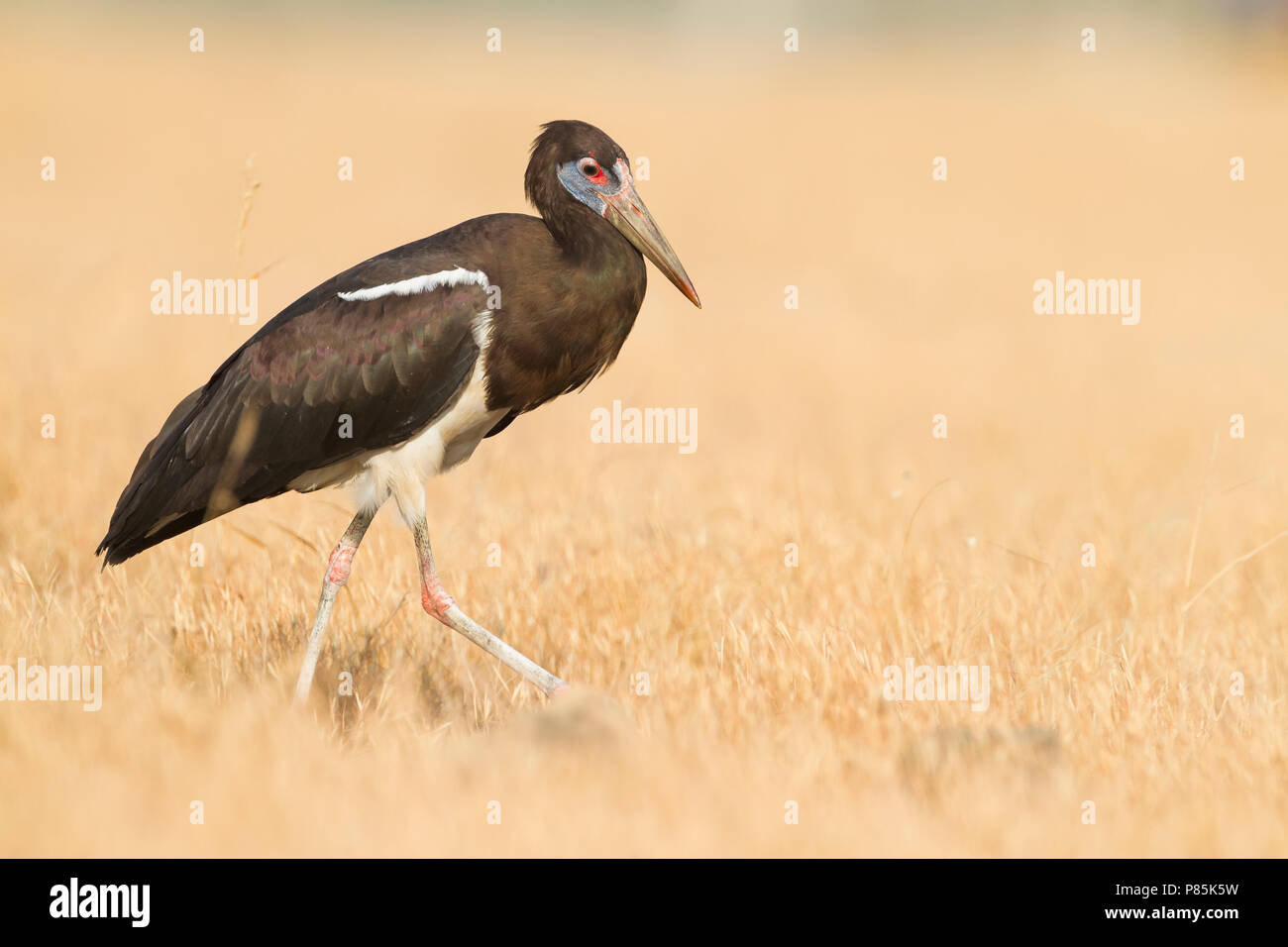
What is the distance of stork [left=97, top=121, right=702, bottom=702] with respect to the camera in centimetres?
543

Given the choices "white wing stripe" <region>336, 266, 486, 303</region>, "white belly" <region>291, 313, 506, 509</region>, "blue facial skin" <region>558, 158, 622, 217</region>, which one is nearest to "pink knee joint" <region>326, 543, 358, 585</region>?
"white belly" <region>291, 313, 506, 509</region>

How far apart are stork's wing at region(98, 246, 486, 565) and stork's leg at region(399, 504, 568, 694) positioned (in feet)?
1.27

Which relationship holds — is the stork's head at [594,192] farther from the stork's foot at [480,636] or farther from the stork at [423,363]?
the stork's foot at [480,636]

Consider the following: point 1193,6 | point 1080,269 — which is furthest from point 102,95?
point 1193,6

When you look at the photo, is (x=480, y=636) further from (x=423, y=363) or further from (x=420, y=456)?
(x=423, y=363)

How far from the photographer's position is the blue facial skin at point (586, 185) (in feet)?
18.6

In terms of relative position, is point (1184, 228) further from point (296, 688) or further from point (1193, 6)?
point (1193, 6)

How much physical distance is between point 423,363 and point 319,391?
18.4 inches

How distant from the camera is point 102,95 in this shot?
25.1m

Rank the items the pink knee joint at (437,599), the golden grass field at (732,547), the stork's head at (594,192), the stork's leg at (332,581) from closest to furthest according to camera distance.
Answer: the golden grass field at (732,547) → the stork's leg at (332,581) → the stork's head at (594,192) → the pink knee joint at (437,599)

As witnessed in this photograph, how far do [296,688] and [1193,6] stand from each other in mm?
54748

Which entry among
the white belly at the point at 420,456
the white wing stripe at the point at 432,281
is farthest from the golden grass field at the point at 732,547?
the white wing stripe at the point at 432,281

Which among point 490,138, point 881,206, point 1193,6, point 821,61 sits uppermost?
point 1193,6

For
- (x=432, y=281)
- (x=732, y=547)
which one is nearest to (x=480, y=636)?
(x=432, y=281)
